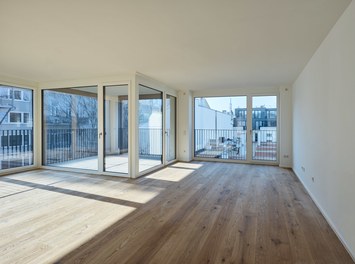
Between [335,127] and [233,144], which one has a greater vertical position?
[335,127]

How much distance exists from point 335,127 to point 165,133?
4147mm

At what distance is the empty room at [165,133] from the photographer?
6.84 feet

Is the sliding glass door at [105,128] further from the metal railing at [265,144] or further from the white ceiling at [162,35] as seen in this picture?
the metal railing at [265,144]

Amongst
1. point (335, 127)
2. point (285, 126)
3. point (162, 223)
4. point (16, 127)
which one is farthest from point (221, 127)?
point (16, 127)

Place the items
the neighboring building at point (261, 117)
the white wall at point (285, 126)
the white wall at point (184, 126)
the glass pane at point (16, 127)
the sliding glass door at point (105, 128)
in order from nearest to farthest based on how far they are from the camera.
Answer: the sliding glass door at point (105, 128)
the glass pane at point (16, 127)
the white wall at point (285, 126)
the neighboring building at point (261, 117)
the white wall at point (184, 126)

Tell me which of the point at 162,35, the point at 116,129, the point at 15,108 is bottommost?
the point at 116,129

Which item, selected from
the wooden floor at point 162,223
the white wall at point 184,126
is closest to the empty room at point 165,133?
the wooden floor at point 162,223

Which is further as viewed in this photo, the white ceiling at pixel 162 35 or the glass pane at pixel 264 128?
the glass pane at pixel 264 128

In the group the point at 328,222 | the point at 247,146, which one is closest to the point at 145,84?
the point at 247,146

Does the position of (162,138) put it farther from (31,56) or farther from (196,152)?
(31,56)

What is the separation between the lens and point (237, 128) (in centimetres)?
686

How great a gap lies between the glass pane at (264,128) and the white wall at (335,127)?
2.78m

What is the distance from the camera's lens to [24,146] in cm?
545

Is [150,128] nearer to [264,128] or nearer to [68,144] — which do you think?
[68,144]
